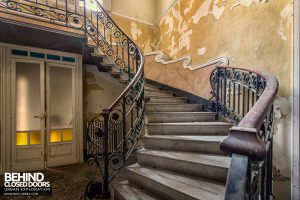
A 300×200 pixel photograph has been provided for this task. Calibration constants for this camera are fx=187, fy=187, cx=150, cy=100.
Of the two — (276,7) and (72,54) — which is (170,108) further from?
(72,54)

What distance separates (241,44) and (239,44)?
0.05m

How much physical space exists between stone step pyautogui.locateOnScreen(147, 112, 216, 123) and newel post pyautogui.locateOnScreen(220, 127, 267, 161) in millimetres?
2122

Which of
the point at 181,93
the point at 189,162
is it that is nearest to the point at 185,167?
the point at 189,162

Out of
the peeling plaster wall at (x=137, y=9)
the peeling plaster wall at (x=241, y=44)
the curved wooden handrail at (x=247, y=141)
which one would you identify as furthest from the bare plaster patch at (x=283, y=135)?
the peeling plaster wall at (x=137, y=9)

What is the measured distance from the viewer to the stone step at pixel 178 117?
2.90m

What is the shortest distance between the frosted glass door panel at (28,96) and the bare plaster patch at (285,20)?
433cm

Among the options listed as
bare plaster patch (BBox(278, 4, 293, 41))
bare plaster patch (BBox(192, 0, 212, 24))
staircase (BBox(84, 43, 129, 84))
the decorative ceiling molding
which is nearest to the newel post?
bare plaster patch (BBox(278, 4, 293, 41))

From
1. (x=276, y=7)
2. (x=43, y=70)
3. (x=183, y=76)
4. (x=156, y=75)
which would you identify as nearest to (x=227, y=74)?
(x=276, y=7)

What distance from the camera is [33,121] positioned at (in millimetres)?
3916

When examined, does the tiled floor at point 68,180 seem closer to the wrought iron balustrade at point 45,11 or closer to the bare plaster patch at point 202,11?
the wrought iron balustrade at point 45,11

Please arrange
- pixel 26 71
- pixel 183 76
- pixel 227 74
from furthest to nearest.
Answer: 1. pixel 183 76
2. pixel 26 71
3. pixel 227 74

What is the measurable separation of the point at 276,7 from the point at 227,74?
1.04 meters

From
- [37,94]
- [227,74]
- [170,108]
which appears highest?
[227,74]

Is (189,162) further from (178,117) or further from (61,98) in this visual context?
(61,98)
